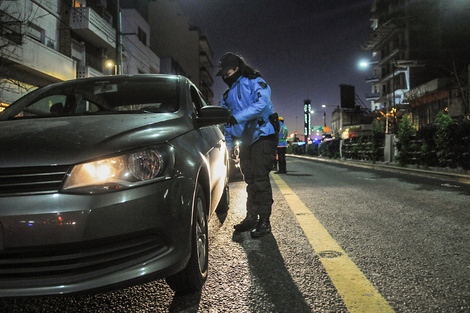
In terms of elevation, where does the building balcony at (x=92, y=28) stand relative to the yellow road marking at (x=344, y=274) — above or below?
above

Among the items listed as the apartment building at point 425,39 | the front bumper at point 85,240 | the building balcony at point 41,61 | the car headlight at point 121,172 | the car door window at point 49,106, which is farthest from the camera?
the apartment building at point 425,39

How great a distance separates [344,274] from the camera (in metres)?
2.54

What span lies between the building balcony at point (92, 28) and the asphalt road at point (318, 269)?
62.4ft

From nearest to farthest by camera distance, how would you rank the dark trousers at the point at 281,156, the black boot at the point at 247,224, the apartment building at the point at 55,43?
the black boot at the point at 247,224 → the dark trousers at the point at 281,156 → the apartment building at the point at 55,43

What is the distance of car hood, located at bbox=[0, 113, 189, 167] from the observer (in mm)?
1734

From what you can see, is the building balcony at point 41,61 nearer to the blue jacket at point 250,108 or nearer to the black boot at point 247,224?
the blue jacket at point 250,108

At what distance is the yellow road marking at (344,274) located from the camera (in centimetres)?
204

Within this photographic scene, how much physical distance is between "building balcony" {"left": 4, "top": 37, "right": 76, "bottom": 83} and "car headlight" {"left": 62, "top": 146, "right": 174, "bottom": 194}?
1461cm

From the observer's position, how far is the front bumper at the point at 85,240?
158 centimetres

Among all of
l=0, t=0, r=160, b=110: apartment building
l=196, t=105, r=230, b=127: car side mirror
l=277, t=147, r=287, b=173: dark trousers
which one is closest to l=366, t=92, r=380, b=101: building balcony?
l=0, t=0, r=160, b=110: apartment building

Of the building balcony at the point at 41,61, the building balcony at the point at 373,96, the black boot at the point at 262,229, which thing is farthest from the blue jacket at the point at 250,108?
the building balcony at the point at 373,96

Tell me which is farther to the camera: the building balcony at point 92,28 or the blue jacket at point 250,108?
the building balcony at point 92,28

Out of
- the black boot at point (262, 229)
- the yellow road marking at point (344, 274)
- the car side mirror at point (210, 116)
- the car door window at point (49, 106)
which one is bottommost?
the yellow road marking at point (344, 274)

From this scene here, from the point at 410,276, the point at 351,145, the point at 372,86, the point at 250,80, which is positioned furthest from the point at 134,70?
the point at 372,86
